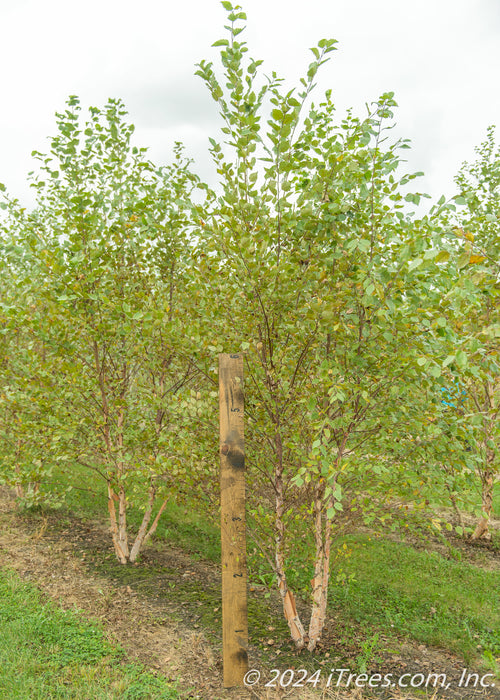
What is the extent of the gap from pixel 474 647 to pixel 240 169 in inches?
172

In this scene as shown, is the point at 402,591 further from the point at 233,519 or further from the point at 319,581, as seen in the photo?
the point at 233,519

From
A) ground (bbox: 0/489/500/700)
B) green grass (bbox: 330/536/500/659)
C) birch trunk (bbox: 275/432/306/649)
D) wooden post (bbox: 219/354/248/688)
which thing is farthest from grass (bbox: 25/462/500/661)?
wooden post (bbox: 219/354/248/688)

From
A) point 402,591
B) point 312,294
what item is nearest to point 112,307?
point 312,294

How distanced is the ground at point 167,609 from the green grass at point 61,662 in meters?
0.18

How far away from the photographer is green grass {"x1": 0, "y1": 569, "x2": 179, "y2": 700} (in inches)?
128

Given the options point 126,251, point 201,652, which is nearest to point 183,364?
point 126,251

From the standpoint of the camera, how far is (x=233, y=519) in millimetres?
3410

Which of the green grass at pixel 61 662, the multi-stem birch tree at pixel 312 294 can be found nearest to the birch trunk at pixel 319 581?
the multi-stem birch tree at pixel 312 294

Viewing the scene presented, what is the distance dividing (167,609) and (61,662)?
47.7 inches

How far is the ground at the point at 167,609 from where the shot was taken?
145 inches

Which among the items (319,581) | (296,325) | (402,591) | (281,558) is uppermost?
(296,325)

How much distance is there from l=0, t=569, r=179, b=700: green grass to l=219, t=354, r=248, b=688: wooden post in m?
0.48

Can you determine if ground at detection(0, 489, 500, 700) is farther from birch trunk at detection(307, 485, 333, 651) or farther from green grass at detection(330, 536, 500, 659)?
green grass at detection(330, 536, 500, 659)

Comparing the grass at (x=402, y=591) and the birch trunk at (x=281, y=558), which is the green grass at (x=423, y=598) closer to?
the grass at (x=402, y=591)
